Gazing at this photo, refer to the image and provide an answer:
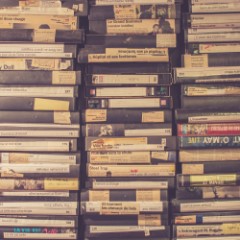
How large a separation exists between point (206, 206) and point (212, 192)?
0.15 ft

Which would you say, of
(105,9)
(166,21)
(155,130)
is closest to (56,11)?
(105,9)

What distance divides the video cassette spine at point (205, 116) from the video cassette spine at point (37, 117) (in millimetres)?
320

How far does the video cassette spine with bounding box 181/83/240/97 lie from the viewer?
3.86ft

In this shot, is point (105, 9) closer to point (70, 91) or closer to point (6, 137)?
point (70, 91)

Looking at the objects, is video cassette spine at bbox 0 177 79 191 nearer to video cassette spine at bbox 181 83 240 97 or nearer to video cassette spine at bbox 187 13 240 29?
video cassette spine at bbox 181 83 240 97

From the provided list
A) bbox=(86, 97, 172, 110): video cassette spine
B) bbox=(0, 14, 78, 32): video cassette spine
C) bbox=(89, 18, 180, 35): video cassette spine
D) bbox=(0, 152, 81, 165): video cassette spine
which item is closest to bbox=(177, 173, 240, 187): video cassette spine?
bbox=(86, 97, 172, 110): video cassette spine

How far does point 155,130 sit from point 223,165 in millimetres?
230

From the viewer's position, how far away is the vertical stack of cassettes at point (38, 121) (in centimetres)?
118

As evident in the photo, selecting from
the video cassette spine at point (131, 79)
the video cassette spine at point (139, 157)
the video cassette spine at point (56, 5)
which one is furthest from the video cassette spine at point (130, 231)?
the video cassette spine at point (56, 5)

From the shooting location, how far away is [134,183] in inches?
46.4

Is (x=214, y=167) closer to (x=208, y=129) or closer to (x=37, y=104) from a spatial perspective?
(x=208, y=129)

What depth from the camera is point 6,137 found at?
119cm

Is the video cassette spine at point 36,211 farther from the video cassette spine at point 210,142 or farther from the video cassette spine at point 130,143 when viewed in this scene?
the video cassette spine at point 210,142

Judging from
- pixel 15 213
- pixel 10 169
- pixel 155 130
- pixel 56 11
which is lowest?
pixel 15 213
